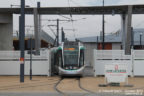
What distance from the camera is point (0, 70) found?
82.9ft

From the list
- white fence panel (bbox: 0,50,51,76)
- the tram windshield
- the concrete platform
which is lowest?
the concrete platform

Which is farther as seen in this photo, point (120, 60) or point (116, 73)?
point (120, 60)

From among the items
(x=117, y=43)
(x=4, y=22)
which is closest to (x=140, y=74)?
(x=4, y=22)

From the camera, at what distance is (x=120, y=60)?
973 inches

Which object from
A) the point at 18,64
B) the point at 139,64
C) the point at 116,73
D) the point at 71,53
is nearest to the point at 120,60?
the point at 139,64

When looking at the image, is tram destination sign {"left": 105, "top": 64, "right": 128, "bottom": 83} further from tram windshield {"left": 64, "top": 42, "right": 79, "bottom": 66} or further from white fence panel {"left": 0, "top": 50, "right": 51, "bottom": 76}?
white fence panel {"left": 0, "top": 50, "right": 51, "bottom": 76}

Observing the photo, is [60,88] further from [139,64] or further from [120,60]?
[139,64]

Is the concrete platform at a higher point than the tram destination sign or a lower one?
lower

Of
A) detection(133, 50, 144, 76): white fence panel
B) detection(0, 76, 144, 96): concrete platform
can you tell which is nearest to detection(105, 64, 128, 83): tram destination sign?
detection(0, 76, 144, 96): concrete platform

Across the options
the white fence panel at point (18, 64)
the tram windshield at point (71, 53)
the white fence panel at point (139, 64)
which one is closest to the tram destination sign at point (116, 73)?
the tram windshield at point (71, 53)

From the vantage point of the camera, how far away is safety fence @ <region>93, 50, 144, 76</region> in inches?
961

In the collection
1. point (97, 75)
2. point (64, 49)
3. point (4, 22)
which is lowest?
point (97, 75)

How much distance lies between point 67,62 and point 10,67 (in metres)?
5.64

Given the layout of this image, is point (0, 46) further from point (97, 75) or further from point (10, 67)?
point (97, 75)
